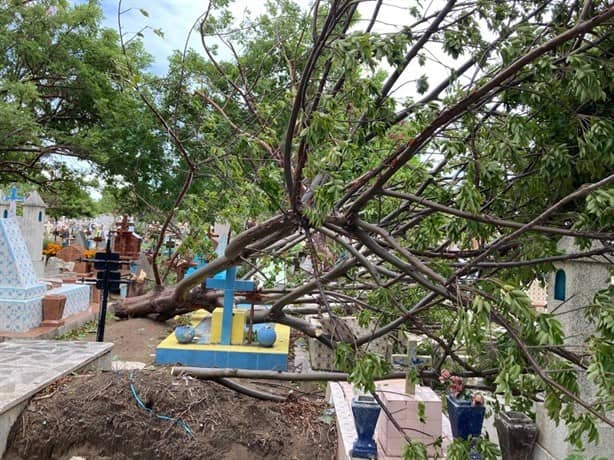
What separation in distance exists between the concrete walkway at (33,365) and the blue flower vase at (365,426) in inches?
124

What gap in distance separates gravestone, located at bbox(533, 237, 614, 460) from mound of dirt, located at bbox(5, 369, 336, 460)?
7.10 ft

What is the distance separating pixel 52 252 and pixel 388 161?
63.0 ft

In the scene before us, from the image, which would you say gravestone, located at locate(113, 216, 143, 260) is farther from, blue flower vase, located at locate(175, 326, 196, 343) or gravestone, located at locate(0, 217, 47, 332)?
blue flower vase, located at locate(175, 326, 196, 343)

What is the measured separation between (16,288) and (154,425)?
4836 millimetres

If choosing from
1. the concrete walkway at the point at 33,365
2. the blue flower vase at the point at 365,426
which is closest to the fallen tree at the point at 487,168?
the blue flower vase at the point at 365,426

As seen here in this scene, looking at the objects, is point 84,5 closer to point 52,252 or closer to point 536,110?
point 52,252

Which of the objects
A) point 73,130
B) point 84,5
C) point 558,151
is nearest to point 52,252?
point 73,130

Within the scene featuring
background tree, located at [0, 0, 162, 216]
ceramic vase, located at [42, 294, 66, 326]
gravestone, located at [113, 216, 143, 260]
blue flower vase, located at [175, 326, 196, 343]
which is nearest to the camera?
blue flower vase, located at [175, 326, 196, 343]

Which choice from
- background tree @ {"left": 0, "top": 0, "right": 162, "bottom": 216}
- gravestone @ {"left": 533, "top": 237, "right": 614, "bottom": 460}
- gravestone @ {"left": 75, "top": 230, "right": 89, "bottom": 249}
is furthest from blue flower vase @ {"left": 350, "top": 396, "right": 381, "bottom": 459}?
gravestone @ {"left": 75, "top": 230, "right": 89, "bottom": 249}

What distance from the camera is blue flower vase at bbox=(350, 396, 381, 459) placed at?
10.9ft

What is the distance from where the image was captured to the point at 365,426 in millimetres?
3363

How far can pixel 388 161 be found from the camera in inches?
110

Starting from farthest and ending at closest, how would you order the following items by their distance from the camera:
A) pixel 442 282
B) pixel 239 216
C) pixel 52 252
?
pixel 52 252, pixel 239 216, pixel 442 282

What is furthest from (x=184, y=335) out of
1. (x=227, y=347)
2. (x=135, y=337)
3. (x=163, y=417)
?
(x=163, y=417)
